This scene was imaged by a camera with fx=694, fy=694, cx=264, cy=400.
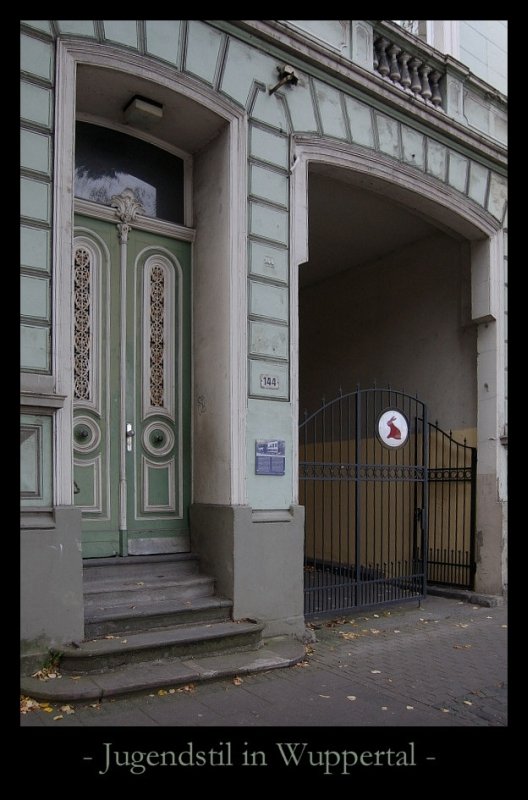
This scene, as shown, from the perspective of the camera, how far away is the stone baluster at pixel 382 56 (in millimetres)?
8352

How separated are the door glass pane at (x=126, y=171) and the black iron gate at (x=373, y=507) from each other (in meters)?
2.73

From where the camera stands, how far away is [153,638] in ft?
18.4

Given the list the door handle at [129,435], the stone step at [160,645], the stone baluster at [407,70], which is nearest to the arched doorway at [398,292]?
the stone baluster at [407,70]

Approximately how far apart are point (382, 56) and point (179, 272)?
3.88 metres

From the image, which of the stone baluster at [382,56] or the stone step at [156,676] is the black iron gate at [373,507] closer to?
the stone step at [156,676]

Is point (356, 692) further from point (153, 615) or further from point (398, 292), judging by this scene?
point (398, 292)

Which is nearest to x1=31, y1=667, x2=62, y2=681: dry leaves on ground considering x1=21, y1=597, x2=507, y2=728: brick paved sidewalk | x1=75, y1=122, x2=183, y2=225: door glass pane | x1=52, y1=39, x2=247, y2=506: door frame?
x1=21, y1=597, x2=507, y2=728: brick paved sidewalk

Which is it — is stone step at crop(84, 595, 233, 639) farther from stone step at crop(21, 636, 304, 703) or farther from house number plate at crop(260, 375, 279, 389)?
house number plate at crop(260, 375, 279, 389)

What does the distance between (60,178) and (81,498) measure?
279cm

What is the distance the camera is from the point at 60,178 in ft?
18.5

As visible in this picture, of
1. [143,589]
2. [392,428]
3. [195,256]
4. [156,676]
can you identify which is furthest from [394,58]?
[156,676]

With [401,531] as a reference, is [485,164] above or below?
above
